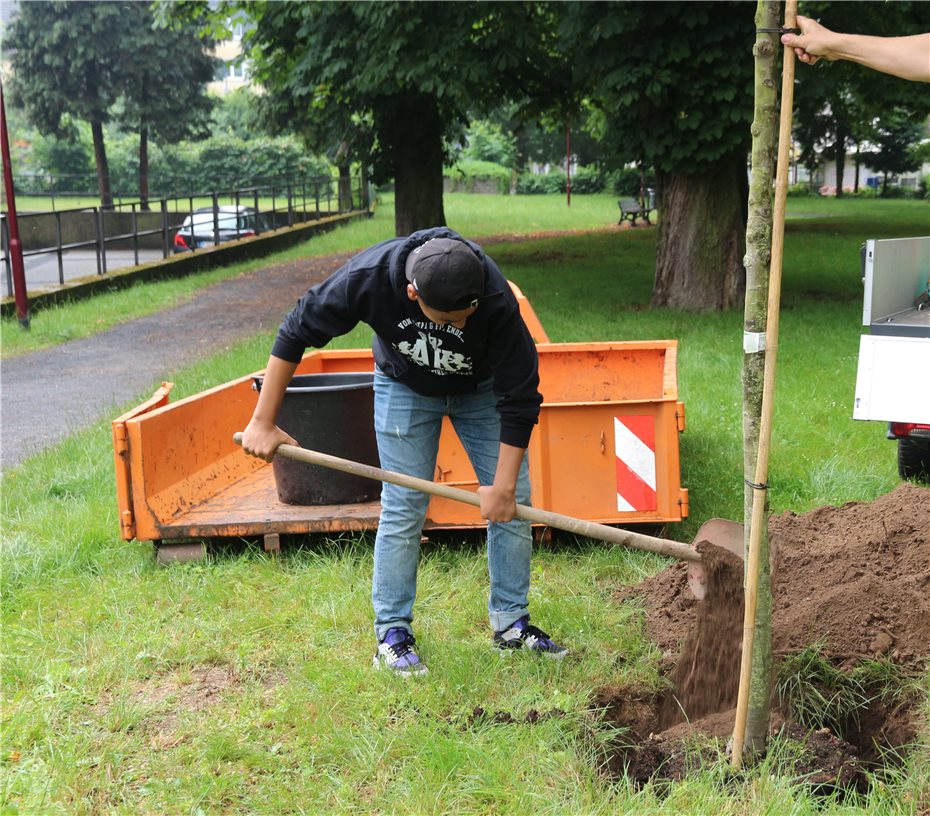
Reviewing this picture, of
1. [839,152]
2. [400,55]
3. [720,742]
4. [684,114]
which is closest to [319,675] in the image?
[720,742]

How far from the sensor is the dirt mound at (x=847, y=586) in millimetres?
3902

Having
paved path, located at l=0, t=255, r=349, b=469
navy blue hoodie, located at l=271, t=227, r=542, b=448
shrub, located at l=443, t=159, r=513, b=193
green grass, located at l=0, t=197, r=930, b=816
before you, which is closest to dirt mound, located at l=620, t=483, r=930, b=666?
green grass, located at l=0, t=197, r=930, b=816

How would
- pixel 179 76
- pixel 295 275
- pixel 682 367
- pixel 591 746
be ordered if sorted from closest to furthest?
1. pixel 591 746
2. pixel 682 367
3. pixel 295 275
4. pixel 179 76

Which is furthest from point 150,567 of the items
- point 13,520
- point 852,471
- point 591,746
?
point 852,471

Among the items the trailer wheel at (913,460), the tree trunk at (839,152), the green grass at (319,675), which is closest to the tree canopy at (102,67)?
the tree trunk at (839,152)

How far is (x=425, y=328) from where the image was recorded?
368 cm

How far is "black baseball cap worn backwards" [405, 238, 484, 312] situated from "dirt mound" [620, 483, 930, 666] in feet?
5.41

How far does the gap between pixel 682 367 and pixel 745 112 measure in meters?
3.17

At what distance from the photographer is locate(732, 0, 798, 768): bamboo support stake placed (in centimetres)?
289

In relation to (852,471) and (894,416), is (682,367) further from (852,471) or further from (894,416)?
(894,416)

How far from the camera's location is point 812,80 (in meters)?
11.0

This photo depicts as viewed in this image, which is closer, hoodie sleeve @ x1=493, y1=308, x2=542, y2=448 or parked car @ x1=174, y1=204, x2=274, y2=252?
hoodie sleeve @ x1=493, y1=308, x2=542, y2=448

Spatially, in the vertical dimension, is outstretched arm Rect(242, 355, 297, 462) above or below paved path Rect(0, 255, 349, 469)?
above

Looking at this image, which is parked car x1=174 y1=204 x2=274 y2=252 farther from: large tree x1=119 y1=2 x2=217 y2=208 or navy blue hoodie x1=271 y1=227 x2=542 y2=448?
navy blue hoodie x1=271 y1=227 x2=542 y2=448
